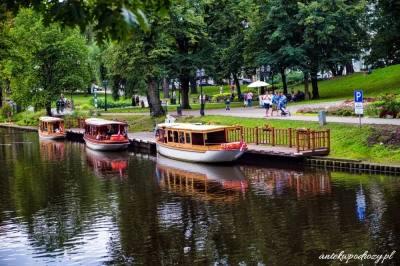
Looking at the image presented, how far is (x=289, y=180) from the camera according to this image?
31953 millimetres

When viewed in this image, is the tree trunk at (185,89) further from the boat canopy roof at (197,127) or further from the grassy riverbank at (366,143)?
the grassy riverbank at (366,143)

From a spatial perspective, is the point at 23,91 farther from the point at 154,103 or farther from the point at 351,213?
the point at 351,213

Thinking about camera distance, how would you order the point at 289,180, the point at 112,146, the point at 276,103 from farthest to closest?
the point at 276,103 < the point at 112,146 < the point at 289,180

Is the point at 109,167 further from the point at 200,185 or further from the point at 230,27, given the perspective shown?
the point at 230,27

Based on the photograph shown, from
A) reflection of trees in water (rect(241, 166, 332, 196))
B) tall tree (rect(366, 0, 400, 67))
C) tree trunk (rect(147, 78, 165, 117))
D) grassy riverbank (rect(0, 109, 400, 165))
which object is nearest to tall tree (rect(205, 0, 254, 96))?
tree trunk (rect(147, 78, 165, 117))

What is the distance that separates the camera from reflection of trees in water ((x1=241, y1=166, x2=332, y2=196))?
28916mm

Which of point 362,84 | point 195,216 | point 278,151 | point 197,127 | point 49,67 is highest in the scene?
point 49,67

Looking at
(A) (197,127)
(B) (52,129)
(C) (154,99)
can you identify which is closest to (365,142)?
(A) (197,127)

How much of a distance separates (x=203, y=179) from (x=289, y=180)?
4.93m

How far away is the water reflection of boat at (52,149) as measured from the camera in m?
47.3

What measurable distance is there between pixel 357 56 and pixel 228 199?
40.8 meters

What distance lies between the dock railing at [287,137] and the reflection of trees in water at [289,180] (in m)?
2.82

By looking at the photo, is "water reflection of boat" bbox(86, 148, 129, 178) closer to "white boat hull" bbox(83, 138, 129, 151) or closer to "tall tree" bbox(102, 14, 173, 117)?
"white boat hull" bbox(83, 138, 129, 151)

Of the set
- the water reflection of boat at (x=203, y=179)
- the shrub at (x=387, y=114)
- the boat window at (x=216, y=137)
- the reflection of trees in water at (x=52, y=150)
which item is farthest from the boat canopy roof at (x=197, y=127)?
the shrub at (x=387, y=114)
